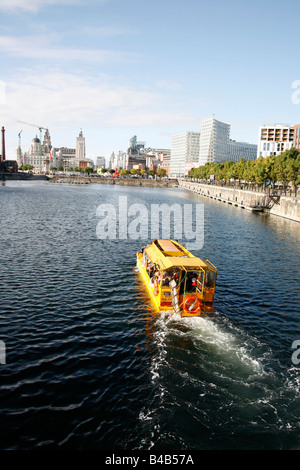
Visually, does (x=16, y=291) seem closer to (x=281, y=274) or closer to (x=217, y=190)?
(x=281, y=274)

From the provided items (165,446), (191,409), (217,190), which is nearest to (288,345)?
(191,409)

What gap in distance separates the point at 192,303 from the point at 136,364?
22.2ft

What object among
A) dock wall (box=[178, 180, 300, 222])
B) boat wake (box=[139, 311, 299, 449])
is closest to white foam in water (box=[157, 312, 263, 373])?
boat wake (box=[139, 311, 299, 449])

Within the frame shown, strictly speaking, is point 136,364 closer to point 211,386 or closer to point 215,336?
point 211,386

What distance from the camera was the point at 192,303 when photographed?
24422 mm

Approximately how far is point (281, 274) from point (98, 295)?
20181mm

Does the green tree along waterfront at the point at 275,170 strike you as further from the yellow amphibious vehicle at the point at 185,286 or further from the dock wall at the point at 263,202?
the yellow amphibious vehicle at the point at 185,286

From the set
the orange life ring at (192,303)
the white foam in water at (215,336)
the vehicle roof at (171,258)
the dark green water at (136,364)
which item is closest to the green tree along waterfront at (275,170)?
the dark green water at (136,364)

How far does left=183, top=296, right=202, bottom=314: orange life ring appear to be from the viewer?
79.7 ft

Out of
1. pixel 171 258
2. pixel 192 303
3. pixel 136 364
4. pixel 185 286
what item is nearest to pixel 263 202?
pixel 171 258

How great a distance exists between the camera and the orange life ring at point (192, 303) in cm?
2428

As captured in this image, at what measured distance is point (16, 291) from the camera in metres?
29.0
